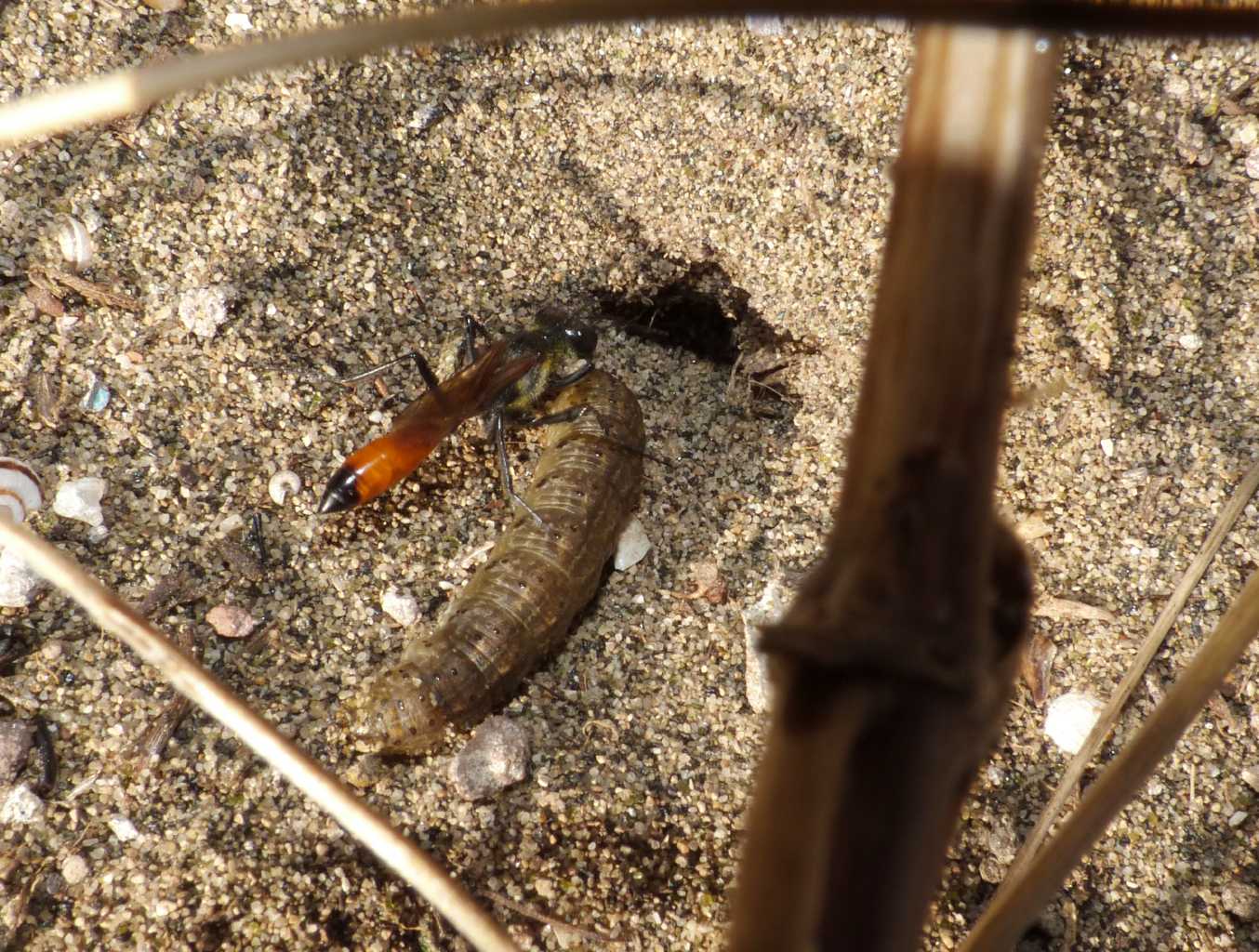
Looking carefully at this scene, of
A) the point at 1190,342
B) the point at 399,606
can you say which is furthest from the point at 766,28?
the point at 399,606

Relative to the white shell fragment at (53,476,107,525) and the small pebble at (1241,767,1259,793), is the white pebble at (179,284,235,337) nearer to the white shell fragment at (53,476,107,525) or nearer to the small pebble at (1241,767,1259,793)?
the white shell fragment at (53,476,107,525)

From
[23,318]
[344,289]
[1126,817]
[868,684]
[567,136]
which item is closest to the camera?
[868,684]

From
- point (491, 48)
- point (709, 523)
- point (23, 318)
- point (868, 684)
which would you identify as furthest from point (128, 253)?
point (868, 684)

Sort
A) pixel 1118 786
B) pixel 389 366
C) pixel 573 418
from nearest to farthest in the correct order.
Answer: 1. pixel 1118 786
2. pixel 389 366
3. pixel 573 418

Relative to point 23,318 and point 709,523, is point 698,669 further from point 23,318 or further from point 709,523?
point 23,318

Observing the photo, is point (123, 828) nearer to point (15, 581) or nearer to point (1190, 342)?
point (15, 581)
